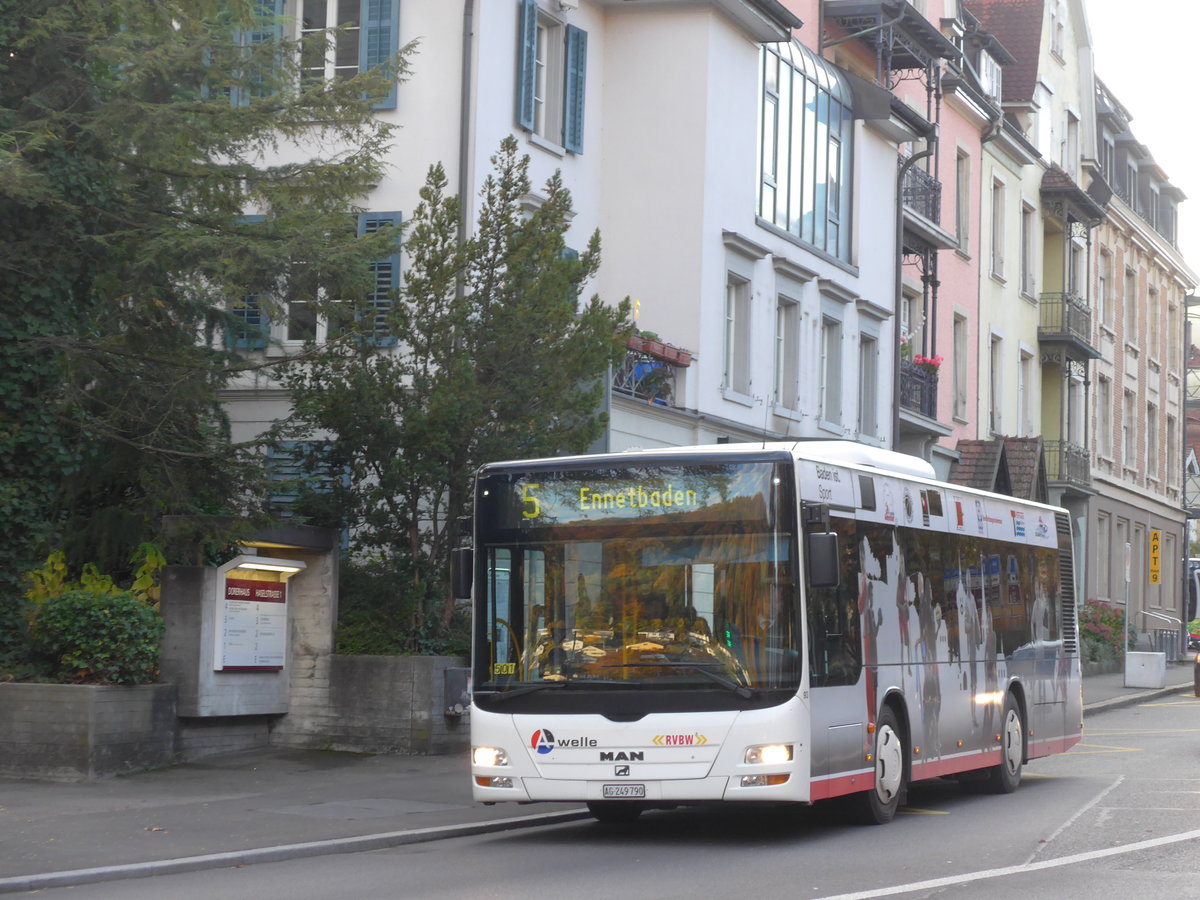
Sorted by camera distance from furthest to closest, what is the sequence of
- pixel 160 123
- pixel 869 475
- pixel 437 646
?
pixel 437 646
pixel 160 123
pixel 869 475

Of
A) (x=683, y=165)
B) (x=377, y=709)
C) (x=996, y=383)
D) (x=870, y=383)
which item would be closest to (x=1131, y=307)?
(x=996, y=383)

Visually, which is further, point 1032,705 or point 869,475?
point 1032,705

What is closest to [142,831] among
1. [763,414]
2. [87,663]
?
[87,663]

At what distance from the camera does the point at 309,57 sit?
657 inches

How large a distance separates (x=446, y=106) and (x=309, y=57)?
591cm

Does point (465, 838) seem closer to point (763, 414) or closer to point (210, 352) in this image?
point (210, 352)

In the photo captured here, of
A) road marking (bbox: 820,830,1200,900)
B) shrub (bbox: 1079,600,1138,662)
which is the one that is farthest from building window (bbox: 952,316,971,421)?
road marking (bbox: 820,830,1200,900)

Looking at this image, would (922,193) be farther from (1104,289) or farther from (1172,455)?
(1172,455)

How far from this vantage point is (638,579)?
516 inches

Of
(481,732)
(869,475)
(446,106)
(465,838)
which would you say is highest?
(446,106)

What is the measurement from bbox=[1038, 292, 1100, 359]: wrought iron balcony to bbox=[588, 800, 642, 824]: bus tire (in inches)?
1346

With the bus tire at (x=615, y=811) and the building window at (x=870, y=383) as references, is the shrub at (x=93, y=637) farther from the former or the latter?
the building window at (x=870, y=383)

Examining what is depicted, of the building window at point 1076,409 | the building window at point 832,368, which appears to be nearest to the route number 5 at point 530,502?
the building window at point 832,368

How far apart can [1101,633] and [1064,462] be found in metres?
5.26
